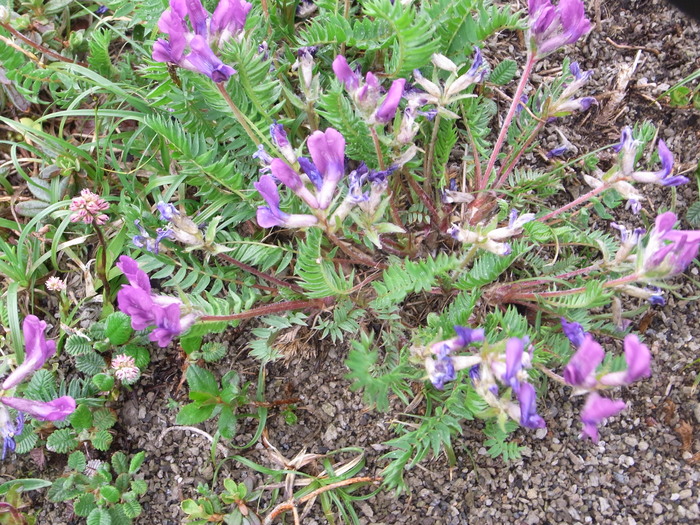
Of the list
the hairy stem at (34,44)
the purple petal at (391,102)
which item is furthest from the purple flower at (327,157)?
the hairy stem at (34,44)

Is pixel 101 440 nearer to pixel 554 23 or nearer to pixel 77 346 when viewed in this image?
pixel 77 346

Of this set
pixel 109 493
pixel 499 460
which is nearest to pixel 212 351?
pixel 109 493

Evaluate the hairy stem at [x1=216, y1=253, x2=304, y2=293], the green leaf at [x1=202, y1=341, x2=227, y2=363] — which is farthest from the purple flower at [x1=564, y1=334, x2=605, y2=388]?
the green leaf at [x1=202, y1=341, x2=227, y2=363]

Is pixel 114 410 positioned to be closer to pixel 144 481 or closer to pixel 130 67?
pixel 144 481

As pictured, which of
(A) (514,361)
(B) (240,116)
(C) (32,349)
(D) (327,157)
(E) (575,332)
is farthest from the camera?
(B) (240,116)

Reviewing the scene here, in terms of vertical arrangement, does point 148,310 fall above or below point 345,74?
below

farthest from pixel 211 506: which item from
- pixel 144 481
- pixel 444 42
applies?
pixel 444 42

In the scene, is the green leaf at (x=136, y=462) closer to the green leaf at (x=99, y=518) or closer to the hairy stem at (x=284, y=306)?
the green leaf at (x=99, y=518)
